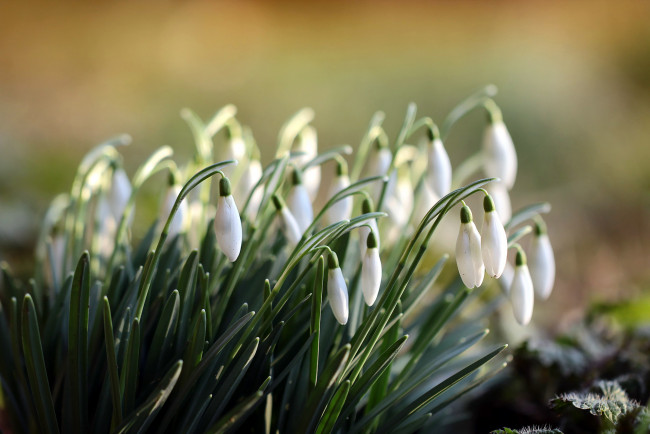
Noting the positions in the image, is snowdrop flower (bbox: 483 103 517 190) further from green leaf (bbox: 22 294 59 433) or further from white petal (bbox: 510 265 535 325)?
green leaf (bbox: 22 294 59 433)

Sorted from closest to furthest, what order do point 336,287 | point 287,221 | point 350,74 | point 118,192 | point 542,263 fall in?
point 336,287
point 287,221
point 542,263
point 118,192
point 350,74

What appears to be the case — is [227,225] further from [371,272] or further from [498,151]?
[498,151]

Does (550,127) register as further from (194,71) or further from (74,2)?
(74,2)

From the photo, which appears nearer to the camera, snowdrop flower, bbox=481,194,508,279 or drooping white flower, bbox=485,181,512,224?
snowdrop flower, bbox=481,194,508,279

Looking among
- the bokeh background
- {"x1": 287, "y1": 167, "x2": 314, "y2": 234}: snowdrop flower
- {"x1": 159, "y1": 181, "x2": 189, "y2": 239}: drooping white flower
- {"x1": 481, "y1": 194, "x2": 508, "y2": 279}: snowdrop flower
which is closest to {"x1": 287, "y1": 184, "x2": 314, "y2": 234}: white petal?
{"x1": 287, "y1": 167, "x2": 314, "y2": 234}: snowdrop flower

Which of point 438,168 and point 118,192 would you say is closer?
point 438,168

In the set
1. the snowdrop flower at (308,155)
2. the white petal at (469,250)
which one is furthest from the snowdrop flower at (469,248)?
the snowdrop flower at (308,155)

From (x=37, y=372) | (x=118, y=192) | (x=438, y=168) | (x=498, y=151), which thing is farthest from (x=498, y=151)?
(x=37, y=372)

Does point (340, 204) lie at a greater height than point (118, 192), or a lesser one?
lesser
